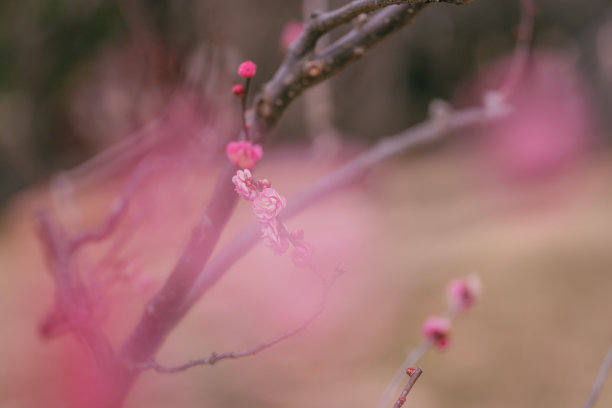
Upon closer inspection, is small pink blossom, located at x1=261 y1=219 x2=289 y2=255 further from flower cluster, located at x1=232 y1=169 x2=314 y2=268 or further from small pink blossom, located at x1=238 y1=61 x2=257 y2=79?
small pink blossom, located at x1=238 y1=61 x2=257 y2=79

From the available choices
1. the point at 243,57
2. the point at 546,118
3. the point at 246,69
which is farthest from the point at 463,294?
the point at 546,118

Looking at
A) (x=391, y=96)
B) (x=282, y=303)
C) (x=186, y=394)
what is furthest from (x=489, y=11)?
(x=186, y=394)

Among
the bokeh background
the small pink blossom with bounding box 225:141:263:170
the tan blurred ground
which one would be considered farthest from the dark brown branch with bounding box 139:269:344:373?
the tan blurred ground

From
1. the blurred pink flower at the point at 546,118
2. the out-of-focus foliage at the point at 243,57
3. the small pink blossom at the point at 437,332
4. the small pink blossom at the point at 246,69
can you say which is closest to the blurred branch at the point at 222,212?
the small pink blossom at the point at 246,69

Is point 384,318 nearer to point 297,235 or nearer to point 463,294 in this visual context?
point 463,294

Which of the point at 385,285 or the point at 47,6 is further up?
the point at 47,6

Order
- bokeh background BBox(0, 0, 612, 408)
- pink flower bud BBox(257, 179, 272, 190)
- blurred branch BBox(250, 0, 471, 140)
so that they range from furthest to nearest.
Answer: bokeh background BBox(0, 0, 612, 408) < blurred branch BBox(250, 0, 471, 140) < pink flower bud BBox(257, 179, 272, 190)

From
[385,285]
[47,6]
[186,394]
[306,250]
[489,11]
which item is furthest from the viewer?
[489,11]

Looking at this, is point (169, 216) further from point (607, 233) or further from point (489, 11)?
point (489, 11)
